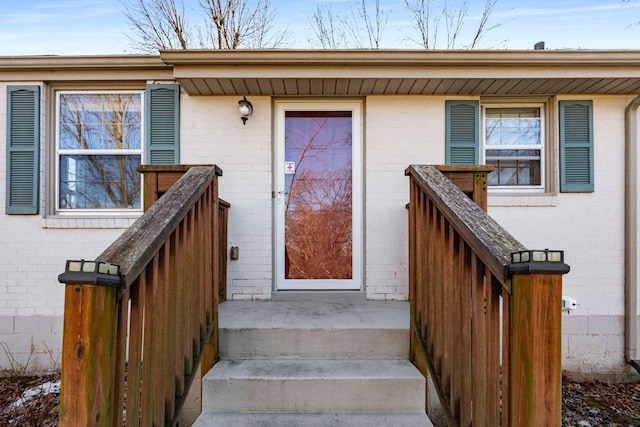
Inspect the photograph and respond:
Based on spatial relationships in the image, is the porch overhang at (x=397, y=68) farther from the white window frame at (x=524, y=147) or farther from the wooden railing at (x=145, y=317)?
the wooden railing at (x=145, y=317)

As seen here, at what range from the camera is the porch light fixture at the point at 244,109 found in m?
3.48

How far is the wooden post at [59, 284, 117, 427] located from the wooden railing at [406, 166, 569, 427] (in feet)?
4.53

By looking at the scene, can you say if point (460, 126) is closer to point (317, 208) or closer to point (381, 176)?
point (381, 176)

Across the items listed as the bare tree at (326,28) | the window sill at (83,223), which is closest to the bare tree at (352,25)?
the bare tree at (326,28)

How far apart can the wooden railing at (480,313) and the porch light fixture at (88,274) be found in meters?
1.35

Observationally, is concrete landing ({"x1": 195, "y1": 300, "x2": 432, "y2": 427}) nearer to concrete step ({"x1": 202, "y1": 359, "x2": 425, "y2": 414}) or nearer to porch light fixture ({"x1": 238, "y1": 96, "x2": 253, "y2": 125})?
concrete step ({"x1": 202, "y1": 359, "x2": 425, "y2": 414})

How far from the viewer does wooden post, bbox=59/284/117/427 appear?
3.70 ft

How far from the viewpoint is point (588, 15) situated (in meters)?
6.64

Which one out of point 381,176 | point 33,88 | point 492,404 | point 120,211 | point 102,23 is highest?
point 102,23

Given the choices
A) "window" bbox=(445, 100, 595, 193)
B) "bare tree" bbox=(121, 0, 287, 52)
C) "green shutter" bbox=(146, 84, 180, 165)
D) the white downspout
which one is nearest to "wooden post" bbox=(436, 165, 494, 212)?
"window" bbox=(445, 100, 595, 193)

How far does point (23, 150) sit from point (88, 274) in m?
3.39

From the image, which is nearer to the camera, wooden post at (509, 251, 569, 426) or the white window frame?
wooden post at (509, 251, 569, 426)

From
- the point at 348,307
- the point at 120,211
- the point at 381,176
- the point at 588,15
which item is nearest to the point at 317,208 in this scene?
the point at 381,176

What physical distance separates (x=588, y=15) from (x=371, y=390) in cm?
821
